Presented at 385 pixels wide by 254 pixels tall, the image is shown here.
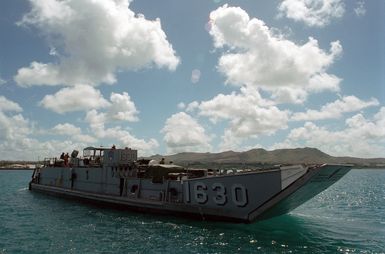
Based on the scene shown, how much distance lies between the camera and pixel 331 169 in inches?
999

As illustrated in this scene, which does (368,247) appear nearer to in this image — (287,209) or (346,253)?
(346,253)

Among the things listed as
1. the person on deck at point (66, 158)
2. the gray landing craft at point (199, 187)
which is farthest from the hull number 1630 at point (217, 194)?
the person on deck at point (66, 158)

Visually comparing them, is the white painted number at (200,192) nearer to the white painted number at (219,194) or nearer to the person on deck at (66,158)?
the white painted number at (219,194)

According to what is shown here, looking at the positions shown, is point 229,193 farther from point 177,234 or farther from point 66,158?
point 66,158

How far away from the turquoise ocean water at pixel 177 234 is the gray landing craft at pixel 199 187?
106 centimetres

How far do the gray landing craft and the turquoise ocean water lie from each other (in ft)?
3.49

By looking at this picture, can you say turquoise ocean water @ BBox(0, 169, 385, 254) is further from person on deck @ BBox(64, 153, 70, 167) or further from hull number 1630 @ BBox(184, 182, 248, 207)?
person on deck @ BBox(64, 153, 70, 167)

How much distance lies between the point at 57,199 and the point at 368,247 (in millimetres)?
36217

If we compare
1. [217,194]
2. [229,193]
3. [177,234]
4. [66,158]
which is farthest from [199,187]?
[66,158]

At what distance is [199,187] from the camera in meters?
29.2

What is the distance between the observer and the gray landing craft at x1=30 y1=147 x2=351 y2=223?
25.5 meters

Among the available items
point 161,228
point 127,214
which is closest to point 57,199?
→ point 127,214

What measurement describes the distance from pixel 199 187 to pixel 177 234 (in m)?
4.66

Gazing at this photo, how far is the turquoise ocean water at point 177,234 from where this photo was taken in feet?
73.7
